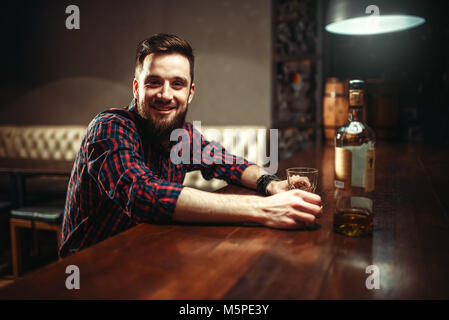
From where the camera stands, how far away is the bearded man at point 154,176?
915 mm

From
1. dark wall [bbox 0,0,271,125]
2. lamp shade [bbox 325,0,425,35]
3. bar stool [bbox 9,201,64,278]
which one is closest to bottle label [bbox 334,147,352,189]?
lamp shade [bbox 325,0,425,35]

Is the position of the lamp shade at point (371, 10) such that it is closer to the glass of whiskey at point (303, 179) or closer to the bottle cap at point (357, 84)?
the bottle cap at point (357, 84)

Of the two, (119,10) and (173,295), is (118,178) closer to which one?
(173,295)

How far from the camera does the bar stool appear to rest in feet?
8.23

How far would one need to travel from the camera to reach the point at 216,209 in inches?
36.0

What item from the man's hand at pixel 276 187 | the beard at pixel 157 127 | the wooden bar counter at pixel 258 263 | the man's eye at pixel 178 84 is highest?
the man's eye at pixel 178 84

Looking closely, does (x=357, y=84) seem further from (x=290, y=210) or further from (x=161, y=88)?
(x=161, y=88)

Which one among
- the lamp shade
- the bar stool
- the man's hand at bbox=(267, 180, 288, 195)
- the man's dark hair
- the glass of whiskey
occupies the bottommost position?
the bar stool

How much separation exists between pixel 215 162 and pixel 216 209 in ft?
2.07

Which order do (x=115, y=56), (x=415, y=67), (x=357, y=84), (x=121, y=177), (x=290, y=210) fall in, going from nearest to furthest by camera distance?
(x=290, y=210) → (x=121, y=177) → (x=357, y=84) → (x=415, y=67) → (x=115, y=56)

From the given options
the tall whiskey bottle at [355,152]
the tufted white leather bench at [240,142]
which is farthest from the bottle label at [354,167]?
the tufted white leather bench at [240,142]

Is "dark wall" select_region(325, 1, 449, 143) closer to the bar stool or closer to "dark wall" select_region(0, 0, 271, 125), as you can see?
"dark wall" select_region(0, 0, 271, 125)

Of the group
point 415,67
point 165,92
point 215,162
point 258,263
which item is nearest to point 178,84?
point 165,92

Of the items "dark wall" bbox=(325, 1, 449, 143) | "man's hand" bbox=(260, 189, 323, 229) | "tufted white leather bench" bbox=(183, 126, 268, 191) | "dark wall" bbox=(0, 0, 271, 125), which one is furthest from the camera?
"dark wall" bbox=(0, 0, 271, 125)
